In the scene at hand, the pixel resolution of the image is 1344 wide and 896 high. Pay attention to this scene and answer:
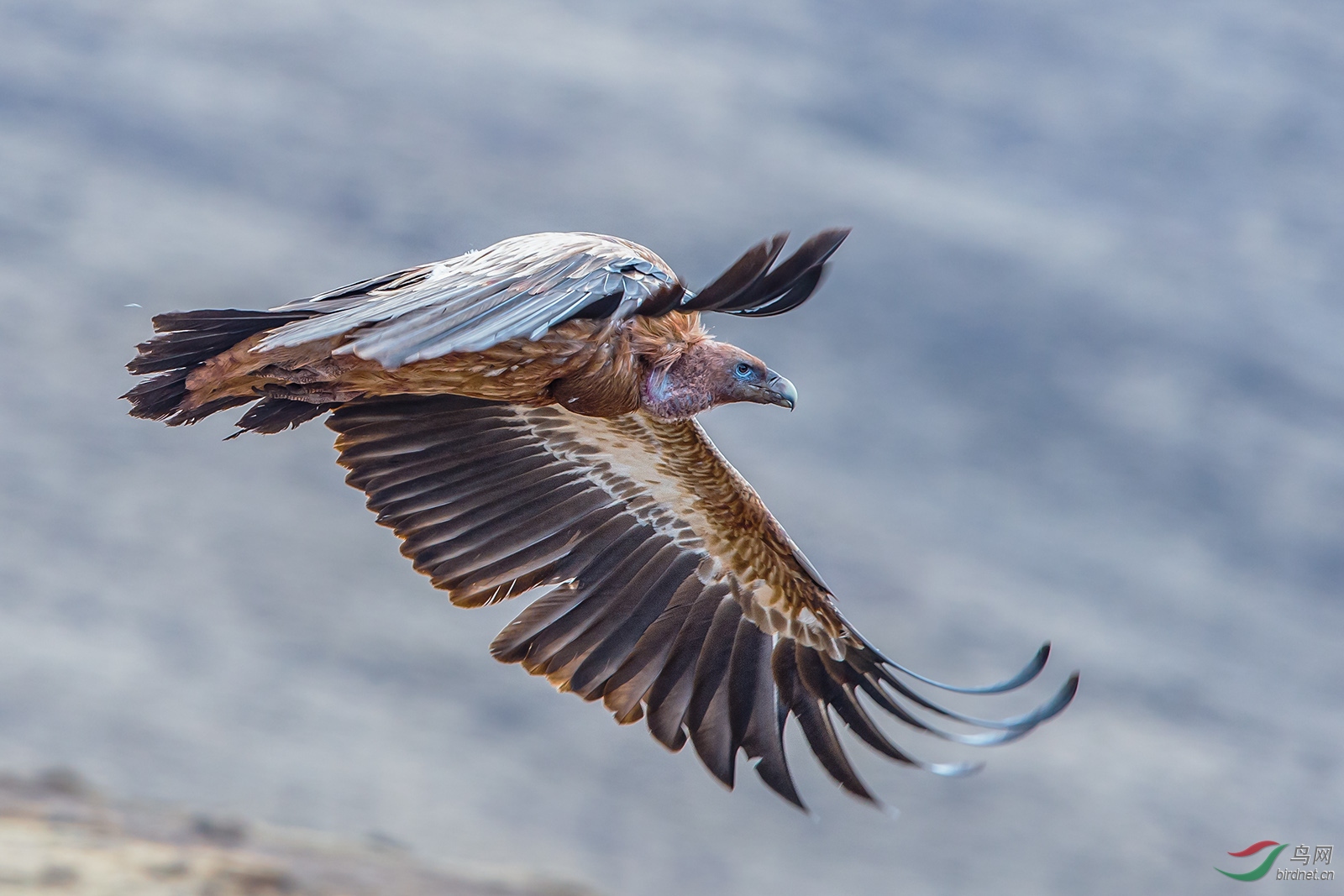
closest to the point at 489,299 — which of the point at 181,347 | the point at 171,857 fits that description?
the point at 181,347

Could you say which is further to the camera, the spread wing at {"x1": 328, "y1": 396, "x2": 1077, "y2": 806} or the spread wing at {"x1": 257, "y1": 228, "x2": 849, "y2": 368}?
the spread wing at {"x1": 328, "y1": 396, "x2": 1077, "y2": 806}

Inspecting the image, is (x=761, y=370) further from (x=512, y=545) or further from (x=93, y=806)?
(x=93, y=806)

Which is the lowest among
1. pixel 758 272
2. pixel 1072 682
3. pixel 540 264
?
pixel 1072 682

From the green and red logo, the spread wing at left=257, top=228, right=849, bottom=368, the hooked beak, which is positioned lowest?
the spread wing at left=257, top=228, right=849, bottom=368

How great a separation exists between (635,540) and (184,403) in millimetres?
1909

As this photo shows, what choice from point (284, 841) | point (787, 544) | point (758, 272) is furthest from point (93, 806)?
point (758, 272)

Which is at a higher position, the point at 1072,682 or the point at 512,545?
the point at 512,545

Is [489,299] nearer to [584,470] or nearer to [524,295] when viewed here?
[524,295]

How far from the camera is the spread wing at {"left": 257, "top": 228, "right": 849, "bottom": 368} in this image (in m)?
3.86

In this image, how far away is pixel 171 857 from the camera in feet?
32.7

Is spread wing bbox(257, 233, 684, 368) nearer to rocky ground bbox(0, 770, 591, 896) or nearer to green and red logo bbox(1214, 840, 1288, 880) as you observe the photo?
rocky ground bbox(0, 770, 591, 896)

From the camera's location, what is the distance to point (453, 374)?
4.61 meters

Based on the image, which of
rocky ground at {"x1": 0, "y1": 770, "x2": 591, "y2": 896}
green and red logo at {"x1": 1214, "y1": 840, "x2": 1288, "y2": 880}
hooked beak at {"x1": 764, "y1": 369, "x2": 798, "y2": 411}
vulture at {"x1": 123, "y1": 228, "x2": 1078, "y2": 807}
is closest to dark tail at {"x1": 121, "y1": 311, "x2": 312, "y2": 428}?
vulture at {"x1": 123, "y1": 228, "x2": 1078, "y2": 807}

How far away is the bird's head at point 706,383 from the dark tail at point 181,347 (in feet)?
3.92
